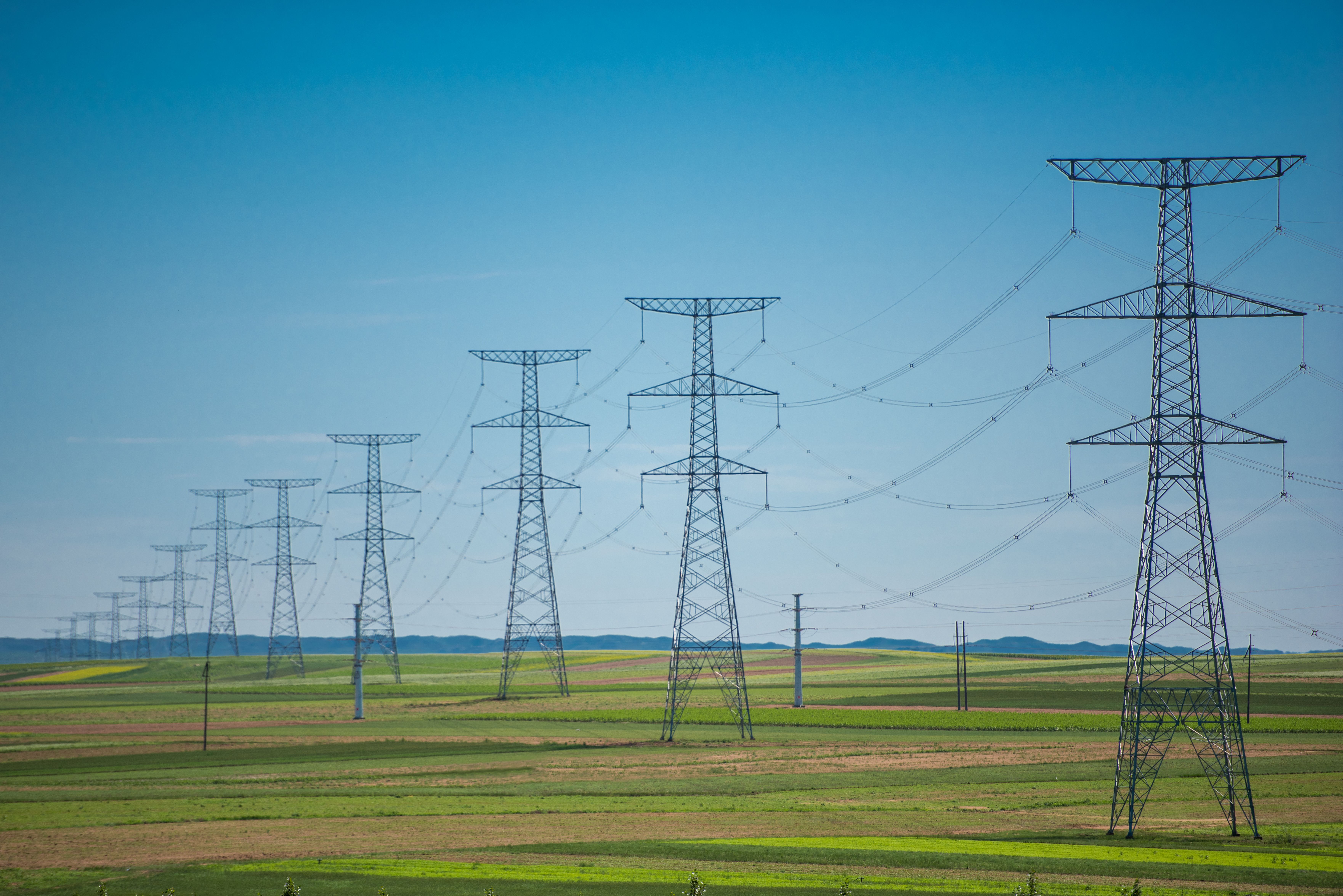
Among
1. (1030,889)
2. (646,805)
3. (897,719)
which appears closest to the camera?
(1030,889)

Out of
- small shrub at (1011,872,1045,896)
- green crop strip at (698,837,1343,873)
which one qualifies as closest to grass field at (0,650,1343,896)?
green crop strip at (698,837,1343,873)

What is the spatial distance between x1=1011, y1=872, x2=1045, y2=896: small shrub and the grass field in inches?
36.1

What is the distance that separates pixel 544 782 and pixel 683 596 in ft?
56.5

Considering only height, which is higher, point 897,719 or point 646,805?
point 646,805

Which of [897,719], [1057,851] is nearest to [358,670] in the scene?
[897,719]

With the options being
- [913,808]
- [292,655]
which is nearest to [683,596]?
[913,808]

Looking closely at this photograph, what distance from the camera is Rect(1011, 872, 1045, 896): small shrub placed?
78.9 feet

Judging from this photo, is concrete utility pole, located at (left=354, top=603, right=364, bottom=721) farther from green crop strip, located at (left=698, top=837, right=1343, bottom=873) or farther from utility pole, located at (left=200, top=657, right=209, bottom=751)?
green crop strip, located at (left=698, top=837, right=1343, bottom=873)

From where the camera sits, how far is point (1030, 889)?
26578 millimetres

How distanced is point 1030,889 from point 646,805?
28374 millimetres

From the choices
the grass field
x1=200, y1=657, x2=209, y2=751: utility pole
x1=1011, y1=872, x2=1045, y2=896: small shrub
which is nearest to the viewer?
x1=1011, y1=872, x2=1045, y2=896: small shrub

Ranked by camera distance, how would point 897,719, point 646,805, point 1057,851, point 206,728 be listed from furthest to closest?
1. point 897,719
2. point 206,728
3. point 646,805
4. point 1057,851

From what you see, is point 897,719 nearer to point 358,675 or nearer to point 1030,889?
point 358,675

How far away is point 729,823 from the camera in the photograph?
157 ft
